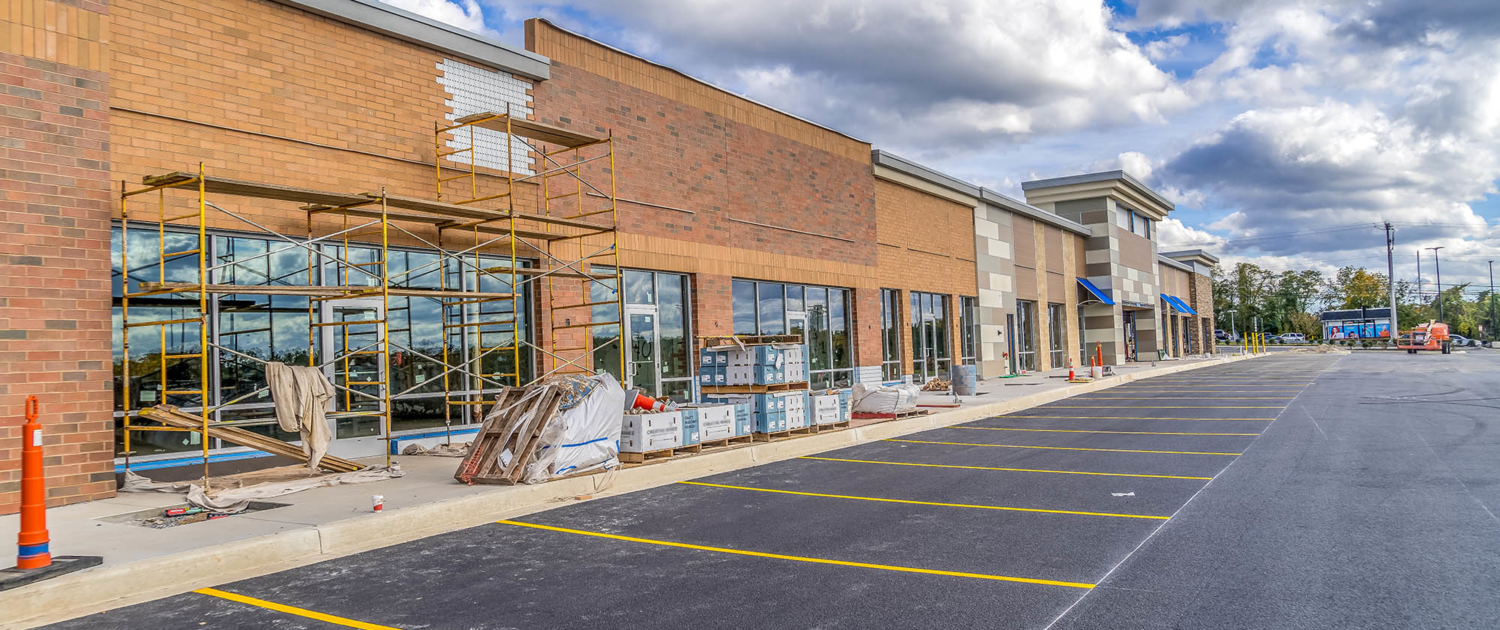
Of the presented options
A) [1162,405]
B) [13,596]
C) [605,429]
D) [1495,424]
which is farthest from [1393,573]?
[1162,405]

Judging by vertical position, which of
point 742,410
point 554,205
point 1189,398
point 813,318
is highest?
point 554,205

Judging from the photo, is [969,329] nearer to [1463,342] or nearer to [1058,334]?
[1058,334]

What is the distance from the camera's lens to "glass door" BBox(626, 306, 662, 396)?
1731 cm

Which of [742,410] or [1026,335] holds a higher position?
[1026,335]

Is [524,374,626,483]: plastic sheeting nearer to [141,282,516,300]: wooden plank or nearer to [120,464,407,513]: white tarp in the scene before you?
[120,464,407,513]: white tarp

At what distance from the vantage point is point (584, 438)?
11.2m

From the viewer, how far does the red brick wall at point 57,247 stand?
9.29m

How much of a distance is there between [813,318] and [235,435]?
611 inches

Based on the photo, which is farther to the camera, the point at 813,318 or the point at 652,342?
the point at 813,318

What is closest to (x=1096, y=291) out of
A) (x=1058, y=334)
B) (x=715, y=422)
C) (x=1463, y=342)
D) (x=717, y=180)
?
(x=1058, y=334)

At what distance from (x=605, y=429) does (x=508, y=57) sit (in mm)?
7261

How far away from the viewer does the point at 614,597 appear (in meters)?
6.23

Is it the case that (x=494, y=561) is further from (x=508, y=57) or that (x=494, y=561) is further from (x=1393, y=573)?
(x=508, y=57)

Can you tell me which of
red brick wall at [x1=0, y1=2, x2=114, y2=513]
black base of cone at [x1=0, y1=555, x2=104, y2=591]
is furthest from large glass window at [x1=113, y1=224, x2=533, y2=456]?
black base of cone at [x1=0, y1=555, x2=104, y2=591]
